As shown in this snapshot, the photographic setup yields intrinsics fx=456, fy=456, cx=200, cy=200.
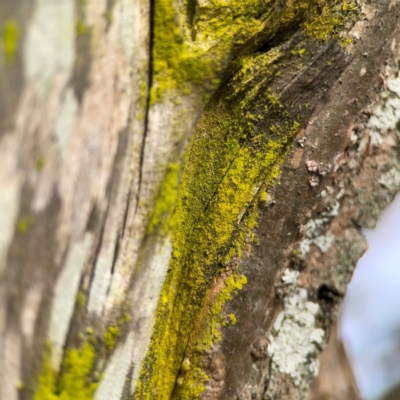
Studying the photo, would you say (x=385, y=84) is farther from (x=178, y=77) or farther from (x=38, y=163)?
(x=38, y=163)

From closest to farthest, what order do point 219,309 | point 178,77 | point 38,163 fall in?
point 38,163 → point 178,77 → point 219,309

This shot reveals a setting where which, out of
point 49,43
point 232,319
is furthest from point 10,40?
point 232,319

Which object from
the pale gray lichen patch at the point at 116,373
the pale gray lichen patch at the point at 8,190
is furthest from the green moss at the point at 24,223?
the pale gray lichen patch at the point at 116,373

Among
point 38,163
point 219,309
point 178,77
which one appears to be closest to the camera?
point 38,163

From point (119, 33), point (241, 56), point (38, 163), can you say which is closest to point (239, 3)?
point (241, 56)

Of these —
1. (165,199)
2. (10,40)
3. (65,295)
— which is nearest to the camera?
(10,40)

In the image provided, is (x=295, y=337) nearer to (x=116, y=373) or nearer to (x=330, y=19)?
(x=116, y=373)
